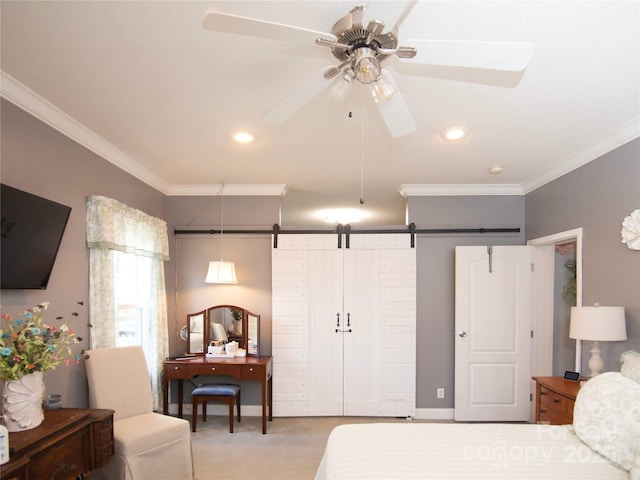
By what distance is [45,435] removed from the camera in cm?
201

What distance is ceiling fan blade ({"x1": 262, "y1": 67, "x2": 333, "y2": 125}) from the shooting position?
1606mm

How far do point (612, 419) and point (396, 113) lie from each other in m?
1.84

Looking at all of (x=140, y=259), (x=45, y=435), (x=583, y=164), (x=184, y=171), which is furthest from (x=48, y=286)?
(x=583, y=164)

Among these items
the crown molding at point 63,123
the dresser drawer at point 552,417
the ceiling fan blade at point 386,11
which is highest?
the crown molding at point 63,123

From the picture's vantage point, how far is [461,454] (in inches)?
78.7

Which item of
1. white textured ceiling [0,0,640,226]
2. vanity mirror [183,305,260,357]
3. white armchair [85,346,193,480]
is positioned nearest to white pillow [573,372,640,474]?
white textured ceiling [0,0,640,226]

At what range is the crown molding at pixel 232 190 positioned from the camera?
4.58 m

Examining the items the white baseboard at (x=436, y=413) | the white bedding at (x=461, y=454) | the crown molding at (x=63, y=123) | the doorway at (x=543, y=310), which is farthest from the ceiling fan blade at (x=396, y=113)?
the white baseboard at (x=436, y=413)

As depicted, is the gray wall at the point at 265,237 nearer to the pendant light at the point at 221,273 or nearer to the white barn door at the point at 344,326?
the white barn door at the point at 344,326

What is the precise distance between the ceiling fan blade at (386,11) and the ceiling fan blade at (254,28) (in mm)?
146

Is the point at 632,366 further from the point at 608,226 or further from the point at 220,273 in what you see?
the point at 220,273

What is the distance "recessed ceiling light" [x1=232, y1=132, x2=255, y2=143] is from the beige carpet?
8.55 ft

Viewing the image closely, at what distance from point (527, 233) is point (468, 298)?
102cm

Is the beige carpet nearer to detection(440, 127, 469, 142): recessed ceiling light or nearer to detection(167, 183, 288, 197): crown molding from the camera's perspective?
detection(167, 183, 288, 197): crown molding
